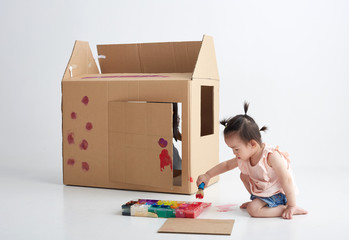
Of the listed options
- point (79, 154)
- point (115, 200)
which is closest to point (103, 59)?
point (79, 154)

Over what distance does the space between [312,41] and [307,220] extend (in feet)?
5.63

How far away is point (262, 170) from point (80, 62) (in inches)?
46.8

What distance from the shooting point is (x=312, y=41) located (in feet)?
10.9

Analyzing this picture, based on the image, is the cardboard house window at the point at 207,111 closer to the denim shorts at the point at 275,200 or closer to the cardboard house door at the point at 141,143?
the cardboard house door at the point at 141,143

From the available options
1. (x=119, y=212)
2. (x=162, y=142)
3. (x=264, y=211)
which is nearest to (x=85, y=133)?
(x=162, y=142)

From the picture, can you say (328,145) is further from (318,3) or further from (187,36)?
(187,36)

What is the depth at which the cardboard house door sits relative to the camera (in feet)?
7.44

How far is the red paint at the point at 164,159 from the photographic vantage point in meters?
2.26

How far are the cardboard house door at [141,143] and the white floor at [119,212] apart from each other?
0.26 feet

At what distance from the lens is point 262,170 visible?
77.3 inches

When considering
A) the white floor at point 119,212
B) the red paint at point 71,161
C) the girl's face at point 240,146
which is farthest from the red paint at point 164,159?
the red paint at point 71,161

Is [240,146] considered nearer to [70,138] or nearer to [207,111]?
[207,111]

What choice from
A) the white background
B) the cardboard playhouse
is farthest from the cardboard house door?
the white background

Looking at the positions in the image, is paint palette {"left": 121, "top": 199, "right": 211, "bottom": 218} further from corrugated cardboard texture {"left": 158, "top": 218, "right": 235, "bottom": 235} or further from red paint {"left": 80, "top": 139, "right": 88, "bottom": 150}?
red paint {"left": 80, "top": 139, "right": 88, "bottom": 150}
